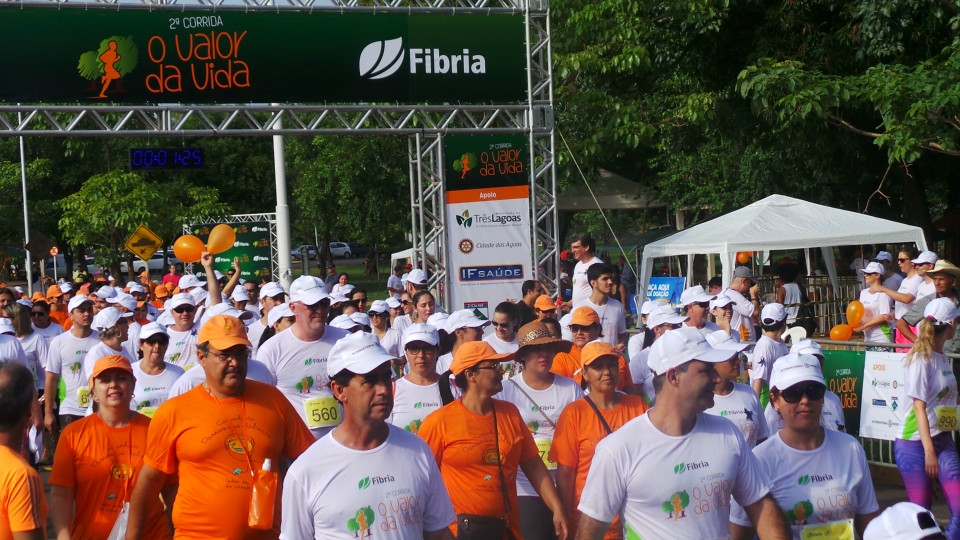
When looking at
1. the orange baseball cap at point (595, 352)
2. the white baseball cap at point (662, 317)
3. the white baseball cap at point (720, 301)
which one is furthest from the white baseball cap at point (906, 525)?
the white baseball cap at point (720, 301)

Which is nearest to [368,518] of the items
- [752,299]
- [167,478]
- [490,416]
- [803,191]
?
[167,478]

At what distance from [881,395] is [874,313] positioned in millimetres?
3683

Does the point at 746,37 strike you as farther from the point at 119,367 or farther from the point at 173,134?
the point at 119,367

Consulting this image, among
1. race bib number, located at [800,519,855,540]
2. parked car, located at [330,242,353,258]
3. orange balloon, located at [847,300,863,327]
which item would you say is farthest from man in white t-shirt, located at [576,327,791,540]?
parked car, located at [330,242,353,258]

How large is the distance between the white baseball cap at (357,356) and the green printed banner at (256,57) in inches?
469

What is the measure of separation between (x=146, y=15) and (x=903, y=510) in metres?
14.0

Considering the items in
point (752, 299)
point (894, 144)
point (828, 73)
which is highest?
point (828, 73)

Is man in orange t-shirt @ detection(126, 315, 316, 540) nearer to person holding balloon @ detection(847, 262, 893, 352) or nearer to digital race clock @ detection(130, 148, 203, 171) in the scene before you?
person holding balloon @ detection(847, 262, 893, 352)

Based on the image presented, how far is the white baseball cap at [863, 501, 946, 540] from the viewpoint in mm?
3080

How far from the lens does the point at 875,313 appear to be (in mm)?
14633

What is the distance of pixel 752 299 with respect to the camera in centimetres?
1692

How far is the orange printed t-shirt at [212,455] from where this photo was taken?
18.0 feet

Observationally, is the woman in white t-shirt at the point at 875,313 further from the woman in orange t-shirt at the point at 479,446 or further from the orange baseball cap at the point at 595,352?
the woman in orange t-shirt at the point at 479,446

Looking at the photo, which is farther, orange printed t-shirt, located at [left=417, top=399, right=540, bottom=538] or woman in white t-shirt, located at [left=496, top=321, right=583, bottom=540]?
woman in white t-shirt, located at [left=496, top=321, right=583, bottom=540]
